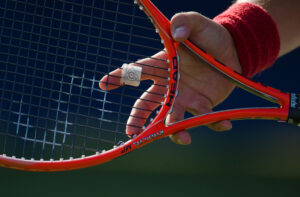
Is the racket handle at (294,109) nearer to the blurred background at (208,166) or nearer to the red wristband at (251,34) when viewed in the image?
the red wristband at (251,34)

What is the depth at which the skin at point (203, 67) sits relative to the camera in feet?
4.64

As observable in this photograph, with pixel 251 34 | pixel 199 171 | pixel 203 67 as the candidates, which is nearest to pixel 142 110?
pixel 203 67

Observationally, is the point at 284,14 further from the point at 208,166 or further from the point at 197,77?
the point at 208,166

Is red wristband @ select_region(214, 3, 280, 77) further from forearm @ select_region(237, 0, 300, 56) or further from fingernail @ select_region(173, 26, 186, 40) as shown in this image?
fingernail @ select_region(173, 26, 186, 40)

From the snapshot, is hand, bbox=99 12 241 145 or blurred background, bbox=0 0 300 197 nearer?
hand, bbox=99 12 241 145

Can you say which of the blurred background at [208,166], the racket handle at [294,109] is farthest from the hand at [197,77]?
the blurred background at [208,166]

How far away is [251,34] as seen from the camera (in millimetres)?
1479

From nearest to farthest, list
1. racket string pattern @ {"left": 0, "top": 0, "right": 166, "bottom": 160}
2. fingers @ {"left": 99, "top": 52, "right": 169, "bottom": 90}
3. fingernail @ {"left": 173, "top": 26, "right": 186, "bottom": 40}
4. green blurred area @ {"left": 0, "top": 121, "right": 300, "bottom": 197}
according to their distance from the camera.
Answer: fingernail @ {"left": 173, "top": 26, "right": 186, "bottom": 40}, fingers @ {"left": 99, "top": 52, "right": 169, "bottom": 90}, racket string pattern @ {"left": 0, "top": 0, "right": 166, "bottom": 160}, green blurred area @ {"left": 0, "top": 121, "right": 300, "bottom": 197}

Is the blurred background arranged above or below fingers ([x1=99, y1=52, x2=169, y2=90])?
below

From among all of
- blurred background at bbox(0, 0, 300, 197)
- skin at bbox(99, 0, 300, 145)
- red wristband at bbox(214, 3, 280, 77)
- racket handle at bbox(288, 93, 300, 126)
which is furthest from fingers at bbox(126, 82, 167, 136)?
blurred background at bbox(0, 0, 300, 197)

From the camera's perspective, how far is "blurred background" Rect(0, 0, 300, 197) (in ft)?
9.40

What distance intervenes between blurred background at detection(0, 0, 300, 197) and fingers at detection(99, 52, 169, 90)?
1461 mm

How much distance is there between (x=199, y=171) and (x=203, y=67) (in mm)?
1947

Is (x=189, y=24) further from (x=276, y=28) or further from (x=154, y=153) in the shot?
(x=154, y=153)
